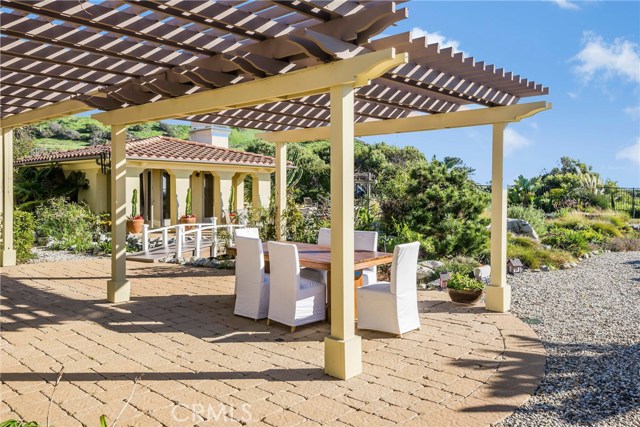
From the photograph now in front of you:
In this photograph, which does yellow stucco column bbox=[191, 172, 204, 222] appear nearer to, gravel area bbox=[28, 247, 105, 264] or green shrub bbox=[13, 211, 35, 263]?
gravel area bbox=[28, 247, 105, 264]

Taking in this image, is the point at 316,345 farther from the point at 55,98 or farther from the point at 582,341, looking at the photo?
the point at 55,98

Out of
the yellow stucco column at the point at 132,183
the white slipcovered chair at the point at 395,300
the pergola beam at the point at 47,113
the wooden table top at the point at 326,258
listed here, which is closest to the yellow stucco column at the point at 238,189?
the yellow stucco column at the point at 132,183

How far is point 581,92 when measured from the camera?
22594 mm

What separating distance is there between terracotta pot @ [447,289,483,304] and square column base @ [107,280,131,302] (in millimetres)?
5175

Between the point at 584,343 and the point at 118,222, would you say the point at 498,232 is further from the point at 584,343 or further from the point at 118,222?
the point at 118,222

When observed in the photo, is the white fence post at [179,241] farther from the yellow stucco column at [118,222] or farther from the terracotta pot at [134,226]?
the terracotta pot at [134,226]

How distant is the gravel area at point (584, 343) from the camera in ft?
12.8

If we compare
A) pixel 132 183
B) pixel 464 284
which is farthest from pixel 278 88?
pixel 132 183

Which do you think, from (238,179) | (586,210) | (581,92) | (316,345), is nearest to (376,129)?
(316,345)

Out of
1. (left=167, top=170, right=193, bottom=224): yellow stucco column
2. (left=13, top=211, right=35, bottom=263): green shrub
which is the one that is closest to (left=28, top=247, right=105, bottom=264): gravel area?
(left=13, top=211, right=35, bottom=263): green shrub

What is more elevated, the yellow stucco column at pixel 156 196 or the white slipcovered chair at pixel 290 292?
the yellow stucco column at pixel 156 196

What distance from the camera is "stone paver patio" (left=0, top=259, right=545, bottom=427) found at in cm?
388

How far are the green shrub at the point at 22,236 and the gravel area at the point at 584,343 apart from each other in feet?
36.3

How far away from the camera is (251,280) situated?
655 centimetres
